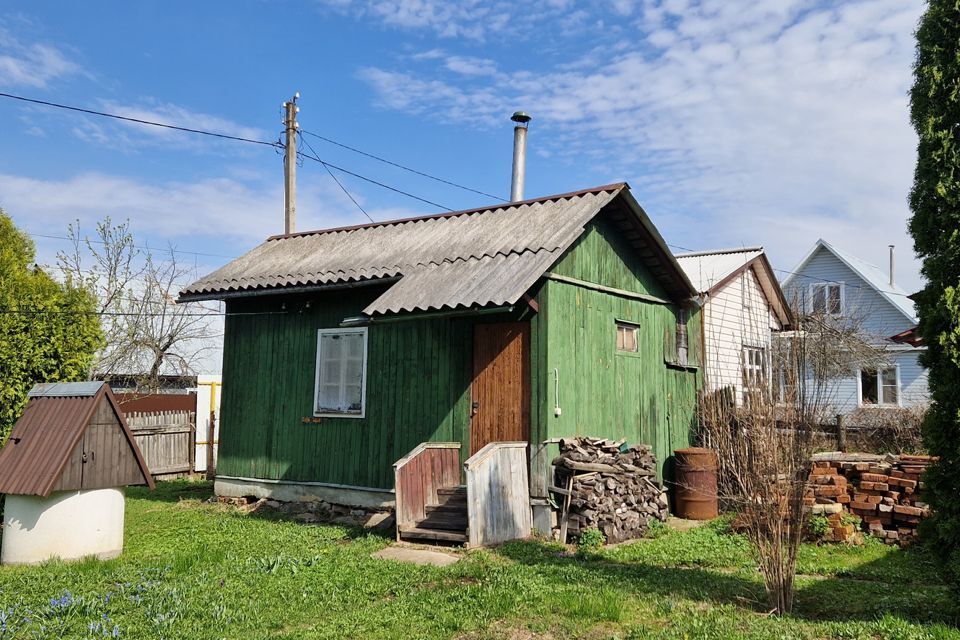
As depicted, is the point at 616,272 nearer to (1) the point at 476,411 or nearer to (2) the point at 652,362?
(2) the point at 652,362

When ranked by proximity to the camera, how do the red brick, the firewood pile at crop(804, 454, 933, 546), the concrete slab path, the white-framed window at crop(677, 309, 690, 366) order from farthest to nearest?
the white-framed window at crop(677, 309, 690, 366), the red brick, the firewood pile at crop(804, 454, 933, 546), the concrete slab path

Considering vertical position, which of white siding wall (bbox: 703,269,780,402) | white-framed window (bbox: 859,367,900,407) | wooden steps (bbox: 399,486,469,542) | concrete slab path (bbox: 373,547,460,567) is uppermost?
white siding wall (bbox: 703,269,780,402)

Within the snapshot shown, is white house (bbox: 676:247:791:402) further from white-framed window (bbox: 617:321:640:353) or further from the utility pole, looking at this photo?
the utility pole

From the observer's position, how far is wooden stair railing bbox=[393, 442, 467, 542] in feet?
29.9

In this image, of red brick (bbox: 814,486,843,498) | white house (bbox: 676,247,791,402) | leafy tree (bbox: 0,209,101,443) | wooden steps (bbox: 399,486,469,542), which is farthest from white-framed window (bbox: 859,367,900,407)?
leafy tree (bbox: 0,209,101,443)

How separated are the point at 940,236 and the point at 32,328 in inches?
377

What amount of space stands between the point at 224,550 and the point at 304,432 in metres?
3.36

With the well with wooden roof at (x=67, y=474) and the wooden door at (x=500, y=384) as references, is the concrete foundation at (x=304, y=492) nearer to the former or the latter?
the wooden door at (x=500, y=384)

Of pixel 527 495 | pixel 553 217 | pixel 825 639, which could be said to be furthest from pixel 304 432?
pixel 825 639

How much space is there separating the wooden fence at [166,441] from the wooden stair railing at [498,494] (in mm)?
10080

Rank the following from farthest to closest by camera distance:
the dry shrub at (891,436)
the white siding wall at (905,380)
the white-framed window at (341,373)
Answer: the white siding wall at (905,380) → the dry shrub at (891,436) → the white-framed window at (341,373)

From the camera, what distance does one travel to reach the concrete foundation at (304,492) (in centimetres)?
1086

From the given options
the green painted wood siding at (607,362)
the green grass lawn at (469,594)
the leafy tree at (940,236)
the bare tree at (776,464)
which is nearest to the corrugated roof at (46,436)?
the green grass lawn at (469,594)

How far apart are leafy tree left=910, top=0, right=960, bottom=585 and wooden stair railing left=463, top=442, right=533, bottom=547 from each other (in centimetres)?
472
